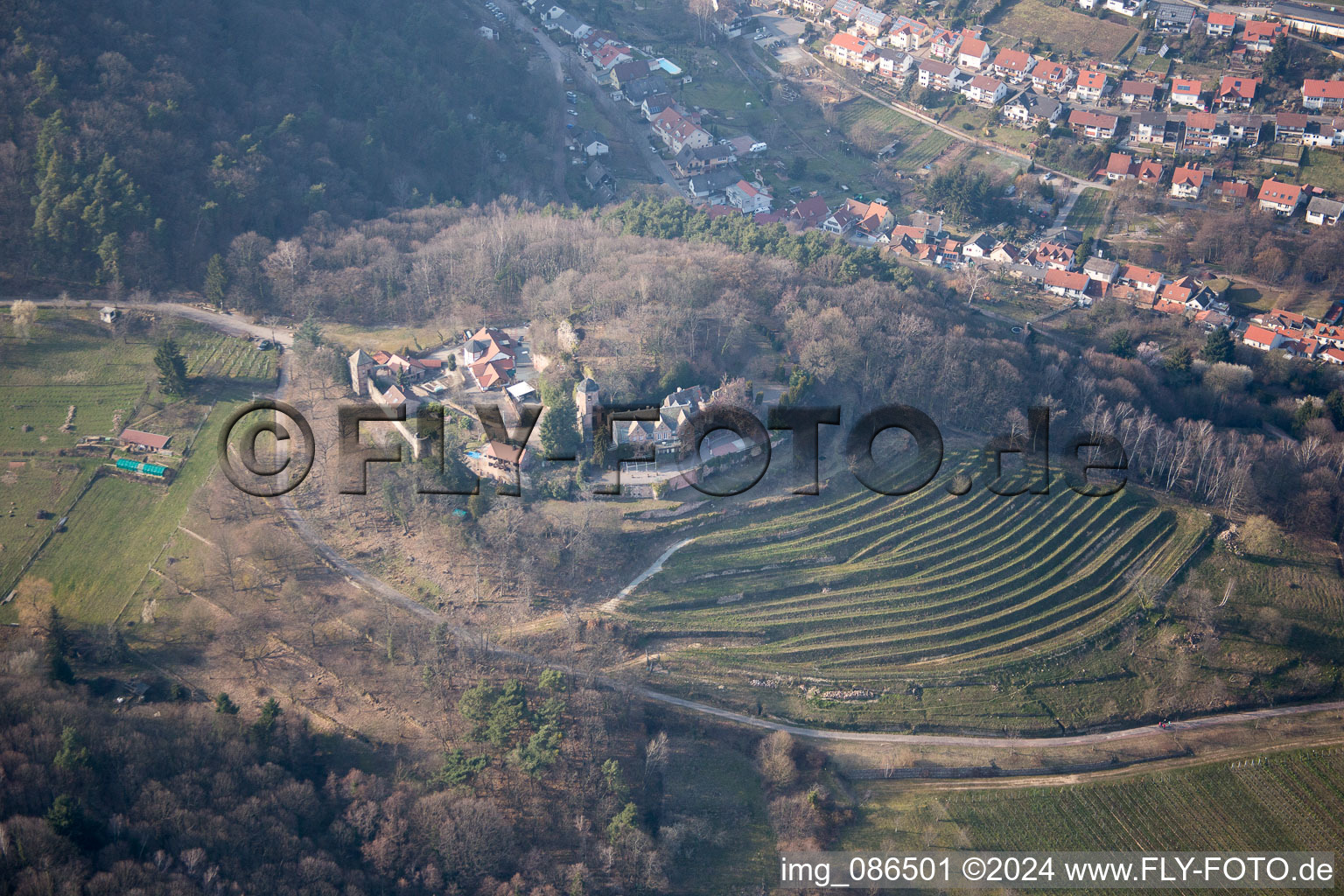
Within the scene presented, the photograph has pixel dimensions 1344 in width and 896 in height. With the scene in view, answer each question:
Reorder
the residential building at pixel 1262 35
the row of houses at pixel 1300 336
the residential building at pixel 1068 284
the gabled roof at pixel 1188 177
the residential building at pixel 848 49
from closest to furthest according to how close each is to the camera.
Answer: the row of houses at pixel 1300 336 < the residential building at pixel 1068 284 < the gabled roof at pixel 1188 177 < the residential building at pixel 1262 35 < the residential building at pixel 848 49

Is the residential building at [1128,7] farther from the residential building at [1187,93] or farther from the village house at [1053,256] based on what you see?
the village house at [1053,256]

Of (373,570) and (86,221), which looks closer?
(373,570)

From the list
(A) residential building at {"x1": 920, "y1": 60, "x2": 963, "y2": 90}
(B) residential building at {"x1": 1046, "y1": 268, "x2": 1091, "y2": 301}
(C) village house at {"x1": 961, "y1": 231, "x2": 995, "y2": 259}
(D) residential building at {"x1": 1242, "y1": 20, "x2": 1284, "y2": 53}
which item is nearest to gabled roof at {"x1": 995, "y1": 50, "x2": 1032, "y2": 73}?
(A) residential building at {"x1": 920, "y1": 60, "x2": 963, "y2": 90}

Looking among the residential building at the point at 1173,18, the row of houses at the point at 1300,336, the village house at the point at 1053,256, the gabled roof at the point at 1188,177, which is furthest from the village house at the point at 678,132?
the row of houses at the point at 1300,336

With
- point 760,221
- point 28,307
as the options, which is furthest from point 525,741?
point 760,221

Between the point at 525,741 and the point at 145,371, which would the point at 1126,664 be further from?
the point at 145,371
